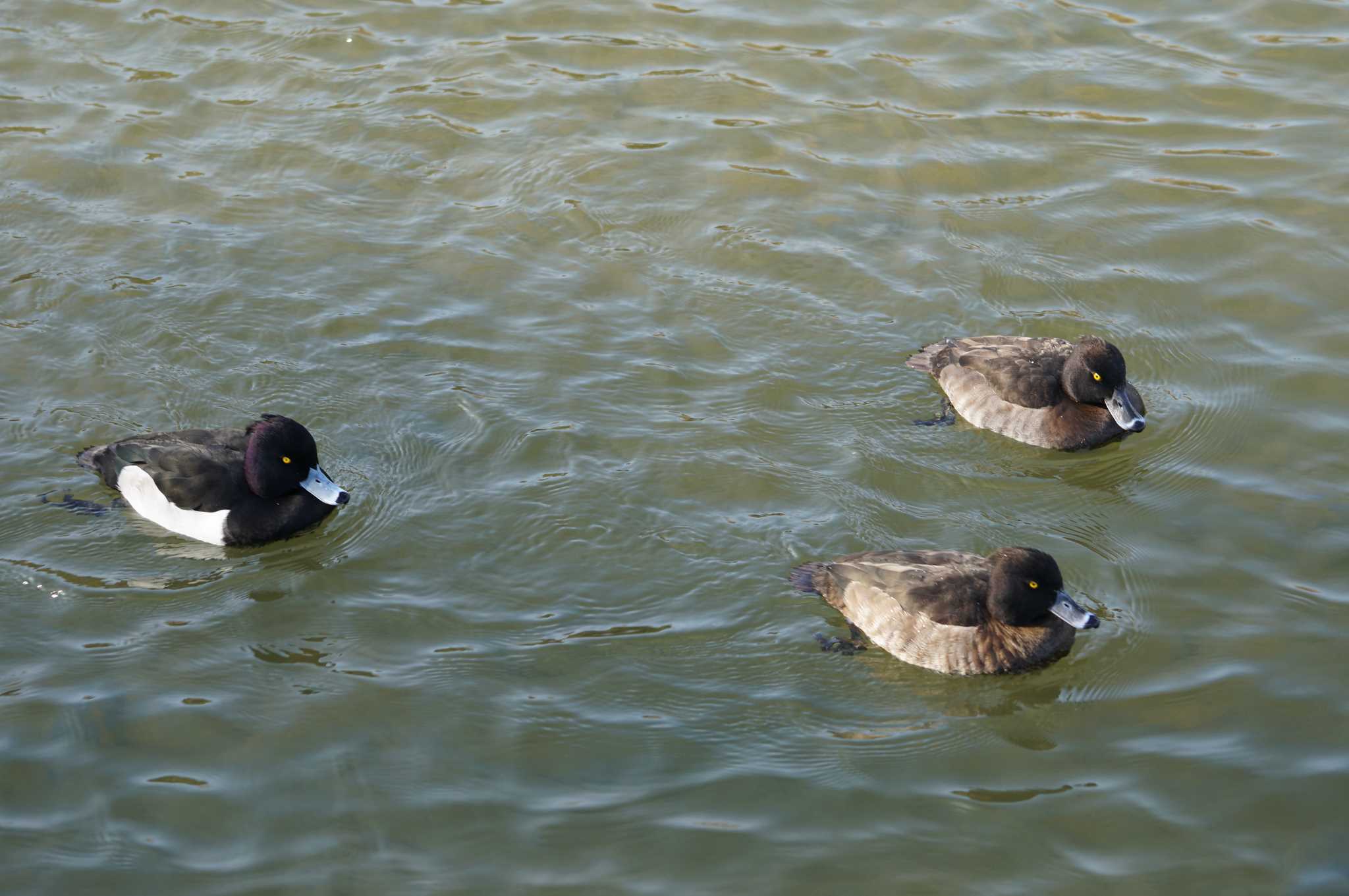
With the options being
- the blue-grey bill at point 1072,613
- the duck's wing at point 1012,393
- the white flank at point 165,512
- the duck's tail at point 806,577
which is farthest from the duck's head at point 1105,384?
the white flank at point 165,512

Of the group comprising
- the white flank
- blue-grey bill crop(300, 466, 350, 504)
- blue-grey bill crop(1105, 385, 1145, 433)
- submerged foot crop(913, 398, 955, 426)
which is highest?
blue-grey bill crop(1105, 385, 1145, 433)

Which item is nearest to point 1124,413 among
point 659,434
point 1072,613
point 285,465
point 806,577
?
point 1072,613

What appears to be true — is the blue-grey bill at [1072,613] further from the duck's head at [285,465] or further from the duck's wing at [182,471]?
the duck's wing at [182,471]

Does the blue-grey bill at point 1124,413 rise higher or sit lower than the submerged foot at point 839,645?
higher

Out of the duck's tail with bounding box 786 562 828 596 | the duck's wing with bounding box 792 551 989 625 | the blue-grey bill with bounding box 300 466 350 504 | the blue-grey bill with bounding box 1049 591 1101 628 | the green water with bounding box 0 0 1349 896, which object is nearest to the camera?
the green water with bounding box 0 0 1349 896

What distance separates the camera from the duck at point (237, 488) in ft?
30.1

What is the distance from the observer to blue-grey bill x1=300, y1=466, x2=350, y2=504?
9.12 metres

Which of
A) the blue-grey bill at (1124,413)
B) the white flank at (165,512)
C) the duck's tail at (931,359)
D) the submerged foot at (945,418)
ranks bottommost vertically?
the white flank at (165,512)

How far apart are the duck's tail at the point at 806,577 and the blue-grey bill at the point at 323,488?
3.03 meters

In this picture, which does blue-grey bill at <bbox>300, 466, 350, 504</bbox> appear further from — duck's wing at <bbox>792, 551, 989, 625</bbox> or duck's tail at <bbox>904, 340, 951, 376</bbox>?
duck's tail at <bbox>904, 340, 951, 376</bbox>

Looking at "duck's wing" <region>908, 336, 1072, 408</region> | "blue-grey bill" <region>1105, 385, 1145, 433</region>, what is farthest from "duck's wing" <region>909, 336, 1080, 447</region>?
"blue-grey bill" <region>1105, 385, 1145, 433</region>

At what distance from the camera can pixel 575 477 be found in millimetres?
9312

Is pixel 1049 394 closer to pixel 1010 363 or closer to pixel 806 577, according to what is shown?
pixel 1010 363

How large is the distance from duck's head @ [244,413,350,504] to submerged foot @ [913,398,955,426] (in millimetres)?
4183
